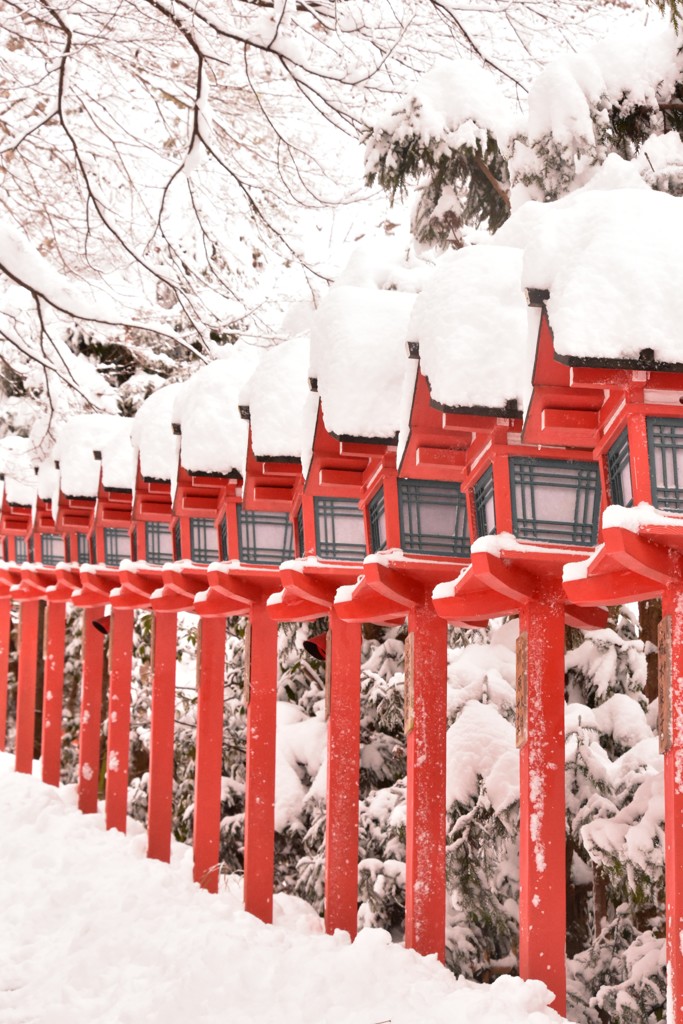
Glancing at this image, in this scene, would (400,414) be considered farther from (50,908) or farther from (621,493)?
(50,908)

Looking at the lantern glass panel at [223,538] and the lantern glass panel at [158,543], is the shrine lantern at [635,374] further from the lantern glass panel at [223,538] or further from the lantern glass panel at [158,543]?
the lantern glass panel at [158,543]

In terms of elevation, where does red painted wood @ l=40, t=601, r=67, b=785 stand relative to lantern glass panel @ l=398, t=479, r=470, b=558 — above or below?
below

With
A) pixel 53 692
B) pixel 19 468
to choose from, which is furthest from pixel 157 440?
pixel 53 692

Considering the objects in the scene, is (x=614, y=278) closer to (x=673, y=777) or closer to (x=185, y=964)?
(x=673, y=777)

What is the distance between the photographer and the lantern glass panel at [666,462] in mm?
4551

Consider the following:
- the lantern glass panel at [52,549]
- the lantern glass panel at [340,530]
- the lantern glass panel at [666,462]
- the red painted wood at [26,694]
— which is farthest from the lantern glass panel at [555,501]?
the red painted wood at [26,694]

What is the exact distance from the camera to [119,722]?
12492 mm

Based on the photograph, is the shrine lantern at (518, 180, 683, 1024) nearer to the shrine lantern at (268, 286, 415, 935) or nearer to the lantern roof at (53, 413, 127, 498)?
the shrine lantern at (268, 286, 415, 935)

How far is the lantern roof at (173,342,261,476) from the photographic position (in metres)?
8.69

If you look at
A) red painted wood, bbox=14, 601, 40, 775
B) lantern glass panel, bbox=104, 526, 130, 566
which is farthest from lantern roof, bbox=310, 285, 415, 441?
red painted wood, bbox=14, 601, 40, 775

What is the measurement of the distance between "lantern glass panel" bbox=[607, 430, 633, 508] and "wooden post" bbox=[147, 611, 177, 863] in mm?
6616

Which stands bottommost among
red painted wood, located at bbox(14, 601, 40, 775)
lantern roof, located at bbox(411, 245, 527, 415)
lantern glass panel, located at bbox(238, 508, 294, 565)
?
red painted wood, located at bbox(14, 601, 40, 775)

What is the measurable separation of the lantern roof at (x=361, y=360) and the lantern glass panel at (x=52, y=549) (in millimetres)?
9538

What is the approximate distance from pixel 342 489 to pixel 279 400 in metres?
0.81
